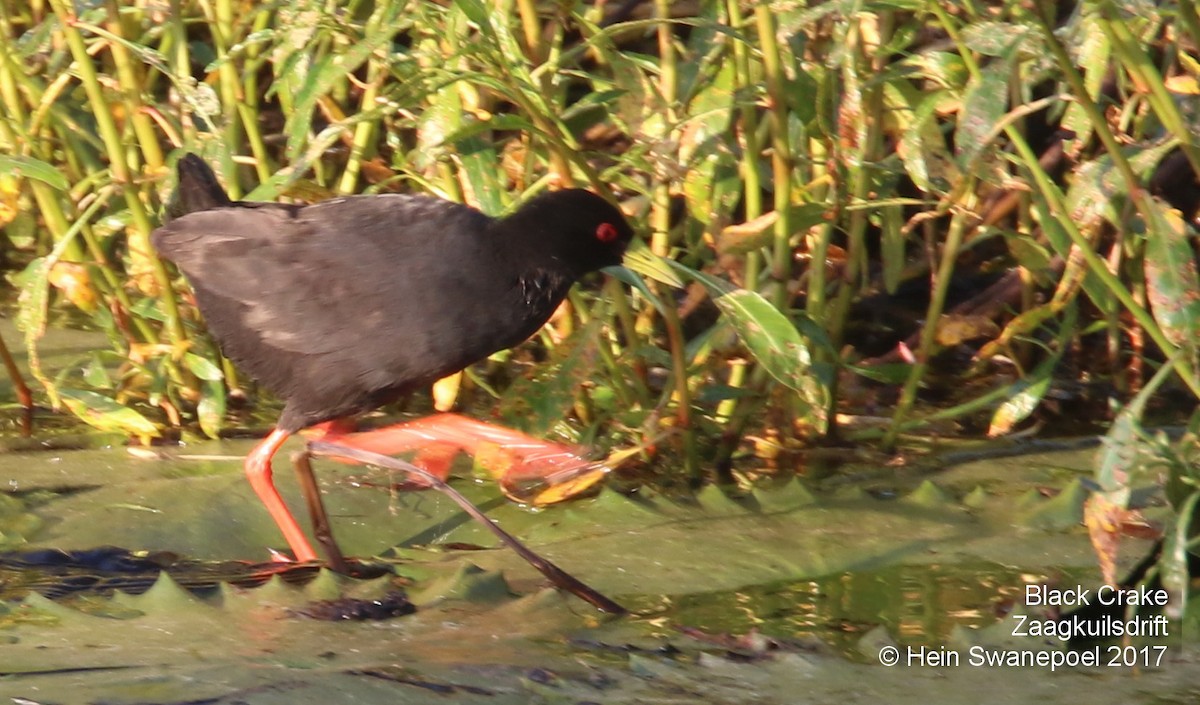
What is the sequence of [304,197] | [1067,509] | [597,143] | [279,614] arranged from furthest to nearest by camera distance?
1. [597,143]
2. [304,197]
3. [1067,509]
4. [279,614]

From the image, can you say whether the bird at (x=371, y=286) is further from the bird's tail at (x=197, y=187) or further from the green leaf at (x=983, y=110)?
the green leaf at (x=983, y=110)

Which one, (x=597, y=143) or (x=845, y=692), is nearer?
(x=845, y=692)

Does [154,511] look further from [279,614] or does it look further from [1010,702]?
[1010,702]

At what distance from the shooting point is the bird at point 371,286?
3131 millimetres

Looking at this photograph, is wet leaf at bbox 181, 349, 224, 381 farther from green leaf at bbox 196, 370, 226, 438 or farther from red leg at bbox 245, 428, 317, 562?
red leg at bbox 245, 428, 317, 562

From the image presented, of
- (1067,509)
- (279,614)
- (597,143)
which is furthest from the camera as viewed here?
(597,143)

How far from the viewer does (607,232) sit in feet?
10.8

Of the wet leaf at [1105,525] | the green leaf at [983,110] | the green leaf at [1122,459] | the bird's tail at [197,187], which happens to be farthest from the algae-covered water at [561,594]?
the green leaf at [983,110]

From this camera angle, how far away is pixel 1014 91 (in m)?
2.93

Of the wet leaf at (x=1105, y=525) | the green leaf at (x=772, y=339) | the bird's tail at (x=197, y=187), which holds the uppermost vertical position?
the bird's tail at (x=197, y=187)

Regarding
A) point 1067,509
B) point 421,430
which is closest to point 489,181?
point 421,430

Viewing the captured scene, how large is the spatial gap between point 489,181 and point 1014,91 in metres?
1.08

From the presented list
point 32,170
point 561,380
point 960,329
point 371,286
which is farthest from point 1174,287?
point 32,170

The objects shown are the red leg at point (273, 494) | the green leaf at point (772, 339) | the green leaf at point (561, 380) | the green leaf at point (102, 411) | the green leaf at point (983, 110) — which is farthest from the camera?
the green leaf at point (102, 411)
